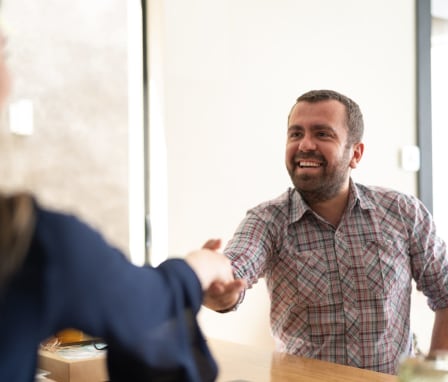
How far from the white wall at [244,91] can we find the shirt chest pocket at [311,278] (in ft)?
3.08

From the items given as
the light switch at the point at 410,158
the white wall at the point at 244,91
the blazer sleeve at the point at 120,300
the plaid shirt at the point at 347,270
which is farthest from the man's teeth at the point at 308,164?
the light switch at the point at 410,158

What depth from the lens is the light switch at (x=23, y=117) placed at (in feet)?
8.21

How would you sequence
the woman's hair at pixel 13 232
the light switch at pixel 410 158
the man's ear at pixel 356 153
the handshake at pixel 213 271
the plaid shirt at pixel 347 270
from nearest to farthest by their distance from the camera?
the woman's hair at pixel 13 232
the handshake at pixel 213 271
the plaid shirt at pixel 347 270
the man's ear at pixel 356 153
the light switch at pixel 410 158

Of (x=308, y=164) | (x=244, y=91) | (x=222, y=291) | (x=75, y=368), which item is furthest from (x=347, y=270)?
(x=244, y=91)

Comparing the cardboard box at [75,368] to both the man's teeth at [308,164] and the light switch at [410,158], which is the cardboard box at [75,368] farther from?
the light switch at [410,158]

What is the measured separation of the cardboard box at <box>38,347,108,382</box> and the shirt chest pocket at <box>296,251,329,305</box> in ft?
2.14

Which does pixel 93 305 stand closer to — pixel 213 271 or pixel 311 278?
pixel 213 271

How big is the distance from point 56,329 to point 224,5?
8.02ft

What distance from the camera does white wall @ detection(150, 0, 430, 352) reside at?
2.82m

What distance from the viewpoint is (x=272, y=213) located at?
2.03 meters

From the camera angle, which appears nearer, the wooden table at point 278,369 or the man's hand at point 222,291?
the man's hand at point 222,291

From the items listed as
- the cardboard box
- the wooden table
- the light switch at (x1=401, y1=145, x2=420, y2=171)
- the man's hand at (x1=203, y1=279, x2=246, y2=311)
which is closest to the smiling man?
the wooden table

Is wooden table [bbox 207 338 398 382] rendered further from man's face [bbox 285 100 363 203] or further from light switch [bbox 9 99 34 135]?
light switch [bbox 9 99 34 135]

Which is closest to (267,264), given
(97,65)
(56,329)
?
(97,65)
